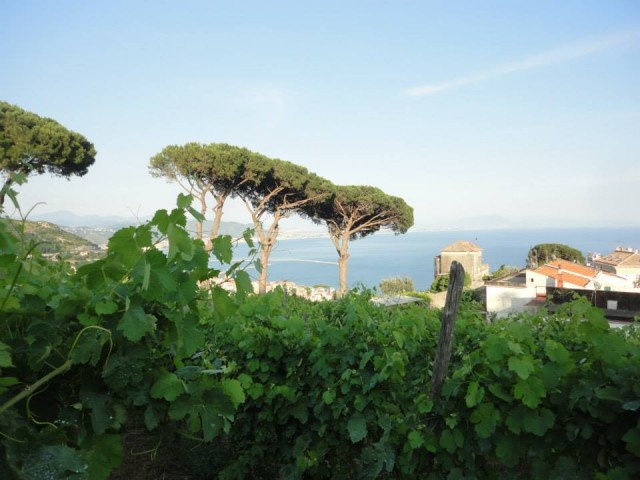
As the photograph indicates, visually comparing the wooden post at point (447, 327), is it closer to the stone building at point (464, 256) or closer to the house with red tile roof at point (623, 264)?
the house with red tile roof at point (623, 264)

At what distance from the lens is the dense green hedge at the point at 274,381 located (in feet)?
3.35

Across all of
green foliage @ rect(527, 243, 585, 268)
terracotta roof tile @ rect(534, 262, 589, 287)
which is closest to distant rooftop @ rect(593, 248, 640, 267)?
green foliage @ rect(527, 243, 585, 268)

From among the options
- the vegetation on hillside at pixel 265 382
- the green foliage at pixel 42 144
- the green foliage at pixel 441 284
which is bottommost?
the green foliage at pixel 441 284

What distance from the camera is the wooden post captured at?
2330 mm

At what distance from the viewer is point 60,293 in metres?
1.18

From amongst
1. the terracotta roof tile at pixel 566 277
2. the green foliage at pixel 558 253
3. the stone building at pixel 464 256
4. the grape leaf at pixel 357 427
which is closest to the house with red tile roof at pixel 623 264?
the green foliage at pixel 558 253

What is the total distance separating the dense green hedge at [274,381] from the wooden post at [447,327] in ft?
0.23

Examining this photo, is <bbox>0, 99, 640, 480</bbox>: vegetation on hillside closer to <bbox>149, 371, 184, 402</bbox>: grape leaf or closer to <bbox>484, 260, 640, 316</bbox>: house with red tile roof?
<bbox>149, 371, 184, 402</bbox>: grape leaf

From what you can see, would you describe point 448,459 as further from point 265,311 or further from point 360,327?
point 265,311

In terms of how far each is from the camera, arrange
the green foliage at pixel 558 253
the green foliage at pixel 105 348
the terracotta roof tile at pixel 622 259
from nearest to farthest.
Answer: the green foliage at pixel 105 348
the terracotta roof tile at pixel 622 259
the green foliage at pixel 558 253

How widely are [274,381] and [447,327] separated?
1.27 metres

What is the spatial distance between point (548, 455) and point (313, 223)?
22.5m

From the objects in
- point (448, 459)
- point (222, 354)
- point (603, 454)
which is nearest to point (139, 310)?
point (603, 454)

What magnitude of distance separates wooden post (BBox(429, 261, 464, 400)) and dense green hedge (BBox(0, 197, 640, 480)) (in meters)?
0.07
